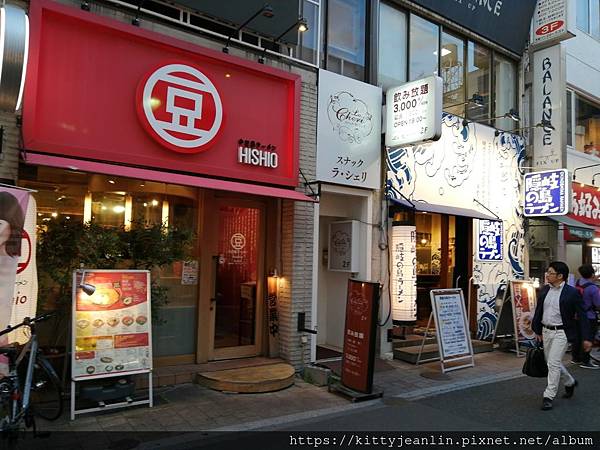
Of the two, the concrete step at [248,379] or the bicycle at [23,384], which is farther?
the concrete step at [248,379]

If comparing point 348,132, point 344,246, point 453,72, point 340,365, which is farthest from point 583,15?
point 340,365

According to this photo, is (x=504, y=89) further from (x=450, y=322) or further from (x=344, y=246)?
(x=450, y=322)

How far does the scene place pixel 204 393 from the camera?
680 cm

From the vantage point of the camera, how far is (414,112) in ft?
29.6

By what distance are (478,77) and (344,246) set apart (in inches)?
244

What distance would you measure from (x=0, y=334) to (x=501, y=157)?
11.3m

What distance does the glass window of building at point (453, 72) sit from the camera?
11.4 m

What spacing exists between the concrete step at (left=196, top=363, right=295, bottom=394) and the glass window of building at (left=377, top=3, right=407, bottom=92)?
6.07 m

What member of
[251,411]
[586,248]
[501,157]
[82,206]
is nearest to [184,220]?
[82,206]

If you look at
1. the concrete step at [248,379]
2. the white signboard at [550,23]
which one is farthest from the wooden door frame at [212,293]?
the white signboard at [550,23]

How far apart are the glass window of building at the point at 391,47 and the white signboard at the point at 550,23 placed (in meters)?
4.63

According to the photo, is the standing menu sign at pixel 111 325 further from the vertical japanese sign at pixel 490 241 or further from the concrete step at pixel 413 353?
the vertical japanese sign at pixel 490 241

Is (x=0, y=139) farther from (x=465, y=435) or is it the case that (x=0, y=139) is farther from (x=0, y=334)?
(x=465, y=435)

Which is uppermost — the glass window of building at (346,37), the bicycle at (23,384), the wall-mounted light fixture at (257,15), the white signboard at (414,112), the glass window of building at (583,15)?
the glass window of building at (583,15)
